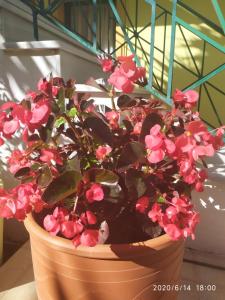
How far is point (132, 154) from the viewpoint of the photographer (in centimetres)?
65

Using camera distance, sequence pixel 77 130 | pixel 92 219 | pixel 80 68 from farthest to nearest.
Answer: pixel 80 68 → pixel 77 130 → pixel 92 219

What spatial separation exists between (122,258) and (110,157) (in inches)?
10.3

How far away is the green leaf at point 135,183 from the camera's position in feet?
2.17

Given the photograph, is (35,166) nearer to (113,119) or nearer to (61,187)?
(61,187)

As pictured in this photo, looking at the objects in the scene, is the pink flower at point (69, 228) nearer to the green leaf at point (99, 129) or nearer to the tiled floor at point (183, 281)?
the green leaf at point (99, 129)

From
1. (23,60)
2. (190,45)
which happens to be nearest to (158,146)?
(23,60)

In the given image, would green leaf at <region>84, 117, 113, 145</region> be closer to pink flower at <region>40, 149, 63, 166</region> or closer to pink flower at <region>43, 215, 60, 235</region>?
pink flower at <region>40, 149, 63, 166</region>

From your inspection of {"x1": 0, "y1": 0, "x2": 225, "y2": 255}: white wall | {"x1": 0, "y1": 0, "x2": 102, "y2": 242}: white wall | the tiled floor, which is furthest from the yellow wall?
the tiled floor

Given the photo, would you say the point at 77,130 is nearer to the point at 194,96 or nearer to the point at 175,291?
the point at 194,96

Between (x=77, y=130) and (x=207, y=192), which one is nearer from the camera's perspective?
(x=77, y=130)

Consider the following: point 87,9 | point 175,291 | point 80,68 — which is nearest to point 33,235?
point 175,291

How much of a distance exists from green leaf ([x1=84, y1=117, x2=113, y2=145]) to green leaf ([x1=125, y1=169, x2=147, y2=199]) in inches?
4.0

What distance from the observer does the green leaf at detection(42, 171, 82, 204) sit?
613mm

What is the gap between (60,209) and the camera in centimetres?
68
